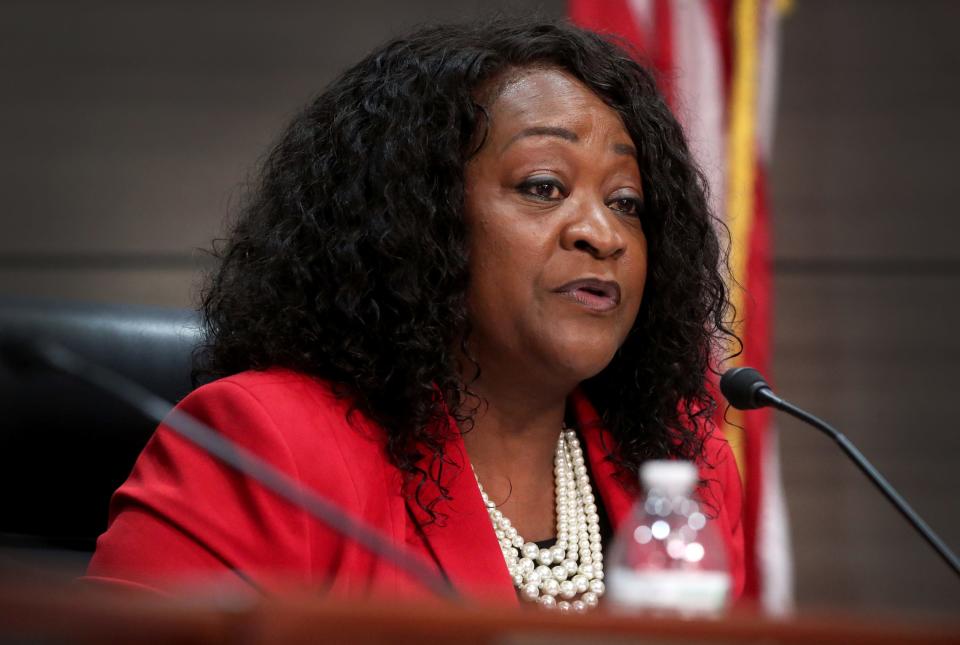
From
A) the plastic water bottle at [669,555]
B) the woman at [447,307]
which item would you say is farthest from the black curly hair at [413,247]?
the plastic water bottle at [669,555]

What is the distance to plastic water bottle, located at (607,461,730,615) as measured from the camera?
3.20 ft

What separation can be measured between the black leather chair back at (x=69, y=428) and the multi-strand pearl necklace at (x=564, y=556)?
0.47m

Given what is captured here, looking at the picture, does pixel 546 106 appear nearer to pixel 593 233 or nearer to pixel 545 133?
pixel 545 133

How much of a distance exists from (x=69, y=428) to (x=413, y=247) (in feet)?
1.68

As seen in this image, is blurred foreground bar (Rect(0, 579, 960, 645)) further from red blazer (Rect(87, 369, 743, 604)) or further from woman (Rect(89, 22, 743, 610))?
woman (Rect(89, 22, 743, 610))

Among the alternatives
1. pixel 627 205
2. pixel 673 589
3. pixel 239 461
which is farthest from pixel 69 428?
pixel 673 589

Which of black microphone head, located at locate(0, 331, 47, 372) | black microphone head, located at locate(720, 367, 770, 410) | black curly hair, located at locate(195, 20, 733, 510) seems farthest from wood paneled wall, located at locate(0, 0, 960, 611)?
black microphone head, located at locate(0, 331, 47, 372)

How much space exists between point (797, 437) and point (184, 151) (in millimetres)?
1907

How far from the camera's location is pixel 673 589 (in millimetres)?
979

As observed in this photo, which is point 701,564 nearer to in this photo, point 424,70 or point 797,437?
point 424,70

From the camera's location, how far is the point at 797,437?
3402 millimetres

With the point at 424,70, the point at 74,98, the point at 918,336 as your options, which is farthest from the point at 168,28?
the point at 918,336

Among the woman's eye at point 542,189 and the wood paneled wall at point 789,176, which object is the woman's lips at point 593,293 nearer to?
the woman's eye at point 542,189

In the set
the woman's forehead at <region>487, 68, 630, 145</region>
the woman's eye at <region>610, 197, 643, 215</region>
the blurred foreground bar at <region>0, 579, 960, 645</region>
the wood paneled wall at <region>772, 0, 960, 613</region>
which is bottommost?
the blurred foreground bar at <region>0, 579, 960, 645</region>
